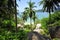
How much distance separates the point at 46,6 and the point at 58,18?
20.2 ft

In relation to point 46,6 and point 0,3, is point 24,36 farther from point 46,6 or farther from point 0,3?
point 46,6

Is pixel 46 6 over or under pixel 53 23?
over

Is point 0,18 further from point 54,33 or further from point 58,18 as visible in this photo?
point 58,18

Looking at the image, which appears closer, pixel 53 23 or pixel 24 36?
pixel 24 36

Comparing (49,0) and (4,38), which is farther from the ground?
(49,0)

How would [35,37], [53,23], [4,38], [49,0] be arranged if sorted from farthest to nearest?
[53,23] < [49,0] < [35,37] < [4,38]

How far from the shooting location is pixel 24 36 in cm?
2002

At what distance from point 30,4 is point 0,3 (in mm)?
34143

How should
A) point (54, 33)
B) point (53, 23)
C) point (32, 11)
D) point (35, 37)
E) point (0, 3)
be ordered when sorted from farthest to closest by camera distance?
point (32, 11)
point (53, 23)
point (0, 3)
point (54, 33)
point (35, 37)

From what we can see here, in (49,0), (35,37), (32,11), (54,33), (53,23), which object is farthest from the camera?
(32,11)

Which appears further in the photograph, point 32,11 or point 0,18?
point 32,11

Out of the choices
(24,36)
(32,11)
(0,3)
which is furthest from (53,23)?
(24,36)

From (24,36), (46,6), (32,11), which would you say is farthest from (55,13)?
(24,36)

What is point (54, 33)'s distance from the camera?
27.4m
